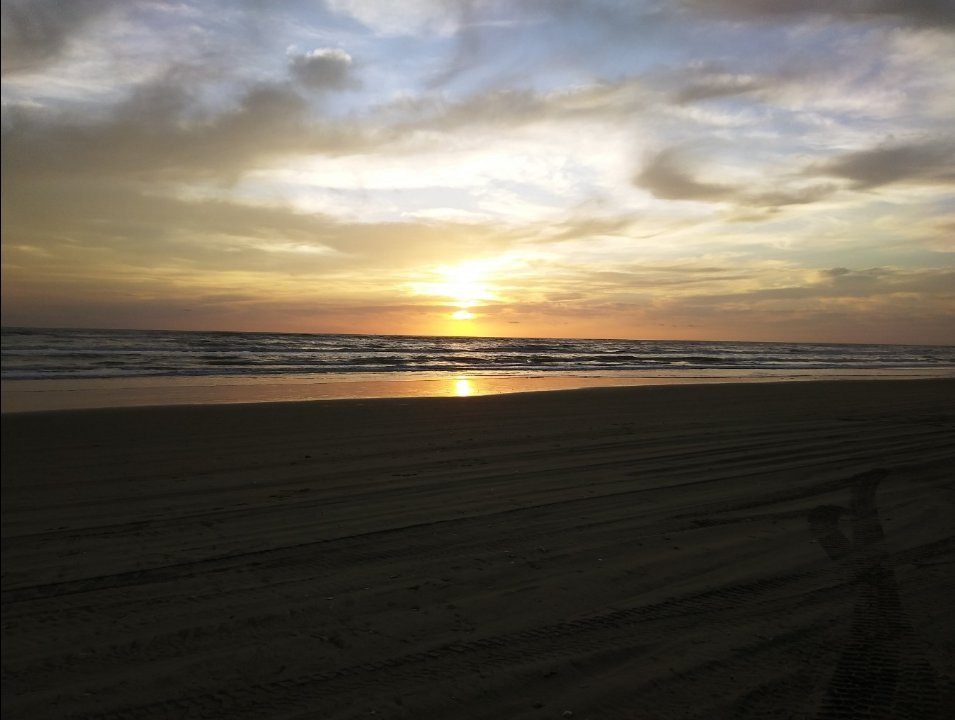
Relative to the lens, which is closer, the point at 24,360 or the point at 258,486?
the point at 258,486

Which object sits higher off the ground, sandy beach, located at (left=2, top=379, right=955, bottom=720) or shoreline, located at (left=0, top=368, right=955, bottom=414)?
shoreline, located at (left=0, top=368, right=955, bottom=414)

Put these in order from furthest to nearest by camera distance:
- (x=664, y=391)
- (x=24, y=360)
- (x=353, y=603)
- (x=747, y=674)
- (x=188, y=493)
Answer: (x=24, y=360) → (x=664, y=391) → (x=188, y=493) → (x=353, y=603) → (x=747, y=674)

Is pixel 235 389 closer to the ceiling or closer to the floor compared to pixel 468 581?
closer to the ceiling

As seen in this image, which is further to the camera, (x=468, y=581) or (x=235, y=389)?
(x=235, y=389)

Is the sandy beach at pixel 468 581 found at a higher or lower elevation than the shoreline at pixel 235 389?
lower

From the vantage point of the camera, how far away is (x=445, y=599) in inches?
152

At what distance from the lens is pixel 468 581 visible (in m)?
4.10

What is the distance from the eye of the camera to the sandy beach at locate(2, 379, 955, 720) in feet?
9.80

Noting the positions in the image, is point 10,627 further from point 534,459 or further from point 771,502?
point 771,502

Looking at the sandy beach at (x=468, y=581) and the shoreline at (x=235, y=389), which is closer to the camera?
the sandy beach at (x=468, y=581)

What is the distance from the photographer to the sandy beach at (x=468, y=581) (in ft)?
9.80

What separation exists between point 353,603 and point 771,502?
13.9 feet

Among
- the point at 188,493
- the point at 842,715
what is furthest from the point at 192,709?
the point at 188,493

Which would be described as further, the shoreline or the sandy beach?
the shoreline
